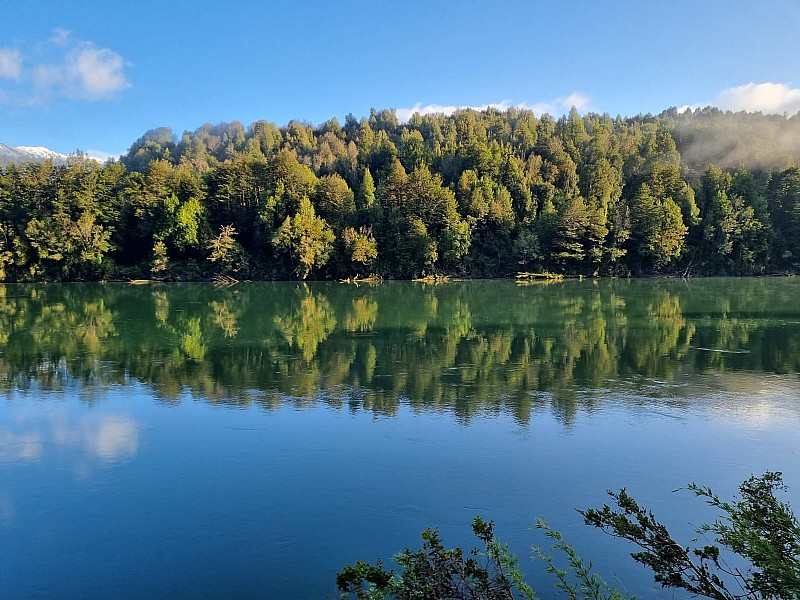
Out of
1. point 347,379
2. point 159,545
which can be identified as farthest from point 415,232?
point 159,545

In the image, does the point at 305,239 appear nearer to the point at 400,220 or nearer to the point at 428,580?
the point at 400,220

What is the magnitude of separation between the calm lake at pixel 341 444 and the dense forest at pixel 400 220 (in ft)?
121

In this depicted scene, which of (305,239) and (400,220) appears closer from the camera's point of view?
(305,239)

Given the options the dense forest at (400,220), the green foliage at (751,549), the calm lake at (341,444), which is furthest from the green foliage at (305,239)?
the green foliage at (751,549)

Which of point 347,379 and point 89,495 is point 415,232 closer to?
point 347,379

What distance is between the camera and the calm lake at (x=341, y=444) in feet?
21.4

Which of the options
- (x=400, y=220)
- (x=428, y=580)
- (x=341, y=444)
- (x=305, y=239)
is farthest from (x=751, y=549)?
(x=400, y=220)

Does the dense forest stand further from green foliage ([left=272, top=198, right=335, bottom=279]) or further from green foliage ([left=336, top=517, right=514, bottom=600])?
green foliage ([left=336, top=517, right=514, bottom=600])

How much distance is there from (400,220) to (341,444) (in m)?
50.5

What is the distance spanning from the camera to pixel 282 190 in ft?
195

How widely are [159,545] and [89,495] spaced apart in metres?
1.96

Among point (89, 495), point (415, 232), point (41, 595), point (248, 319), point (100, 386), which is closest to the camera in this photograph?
point (41, 595)

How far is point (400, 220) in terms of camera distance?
5919cm

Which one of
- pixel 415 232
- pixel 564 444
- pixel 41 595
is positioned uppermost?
pixel 415 232
